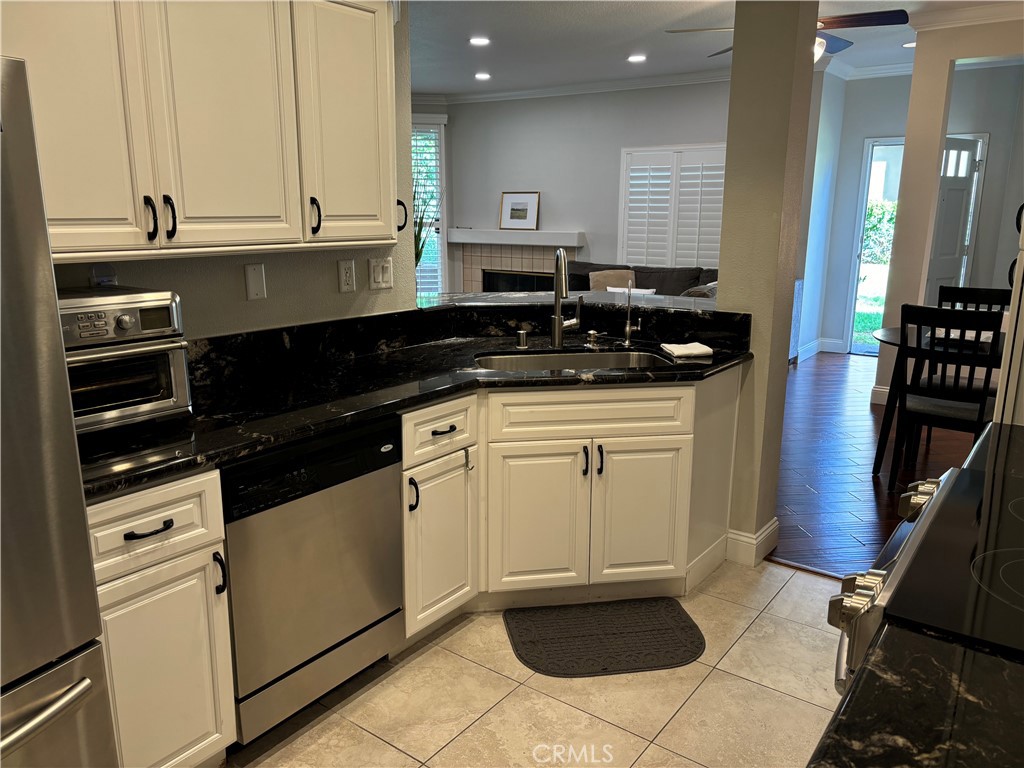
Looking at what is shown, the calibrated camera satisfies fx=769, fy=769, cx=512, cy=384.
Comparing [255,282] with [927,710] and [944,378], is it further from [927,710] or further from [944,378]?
[944,378]

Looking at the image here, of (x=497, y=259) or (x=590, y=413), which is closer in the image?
(x=590, y=413)

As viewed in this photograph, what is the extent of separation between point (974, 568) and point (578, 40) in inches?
214

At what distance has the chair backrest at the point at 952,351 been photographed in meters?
3.96

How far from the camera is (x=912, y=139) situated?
540 centimetres

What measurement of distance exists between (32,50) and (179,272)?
77 cm

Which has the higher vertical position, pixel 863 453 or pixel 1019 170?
pixel 1019 170

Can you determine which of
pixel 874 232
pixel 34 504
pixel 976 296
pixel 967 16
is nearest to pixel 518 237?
pixel 874 232

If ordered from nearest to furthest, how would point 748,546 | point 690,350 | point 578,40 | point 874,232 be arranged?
point 690,350 → point 748,546 → point 578,40 → point 874,232

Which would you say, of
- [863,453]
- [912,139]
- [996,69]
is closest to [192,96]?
[863,453]

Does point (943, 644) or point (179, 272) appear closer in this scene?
point (943, 644)

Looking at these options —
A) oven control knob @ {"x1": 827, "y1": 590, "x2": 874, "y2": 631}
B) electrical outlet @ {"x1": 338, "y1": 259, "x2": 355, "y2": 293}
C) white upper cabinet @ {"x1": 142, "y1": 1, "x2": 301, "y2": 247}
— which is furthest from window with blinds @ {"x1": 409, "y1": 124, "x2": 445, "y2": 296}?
oven control knob @ {"x1": 827, "y1": 590, "x2": 874, "y2": 631}

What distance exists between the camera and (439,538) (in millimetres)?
2564

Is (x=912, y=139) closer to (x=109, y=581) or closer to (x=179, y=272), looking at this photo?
(x=179, y=272)
